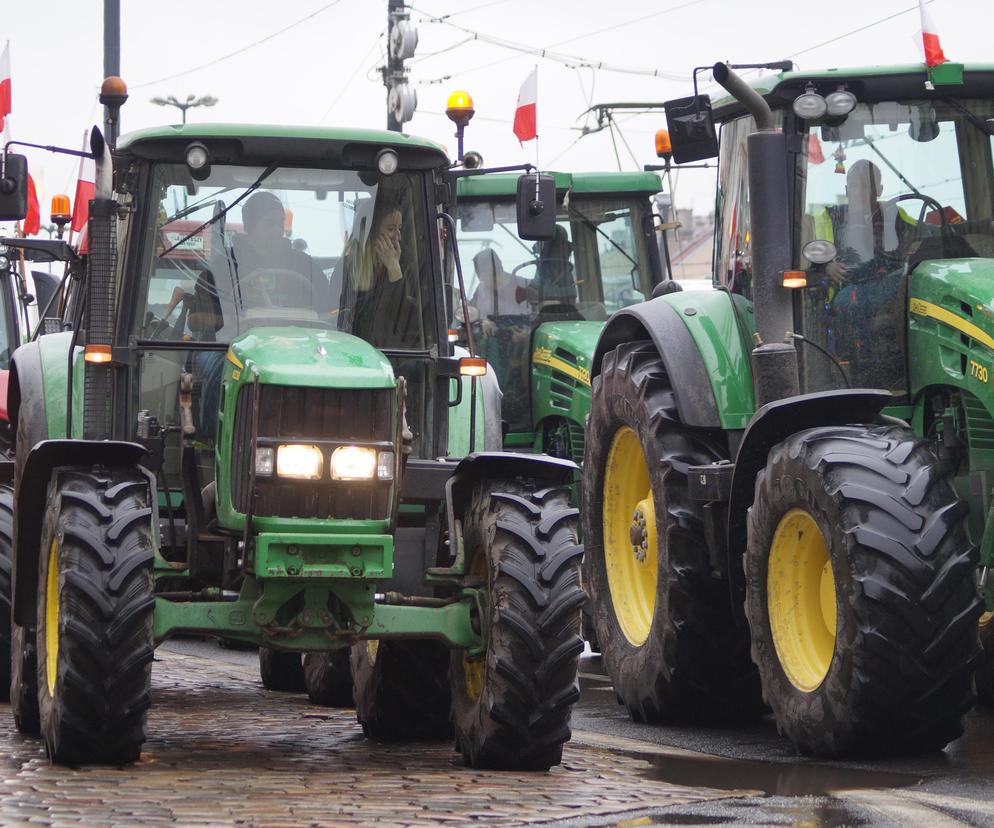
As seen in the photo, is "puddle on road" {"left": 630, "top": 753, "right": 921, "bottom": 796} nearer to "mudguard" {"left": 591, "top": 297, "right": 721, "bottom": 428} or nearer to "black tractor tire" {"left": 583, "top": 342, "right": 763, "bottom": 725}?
"black tractor tire" {"left": 583, "top": 342, "right": 763, "bottom": 725}

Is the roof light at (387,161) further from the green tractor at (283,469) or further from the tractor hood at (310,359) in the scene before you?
the tractor hood at (310,359)

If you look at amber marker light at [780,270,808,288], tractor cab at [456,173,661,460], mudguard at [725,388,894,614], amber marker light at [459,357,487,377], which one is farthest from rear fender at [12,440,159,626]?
tractor cab at [456,173,661,460]

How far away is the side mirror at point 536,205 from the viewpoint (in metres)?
9.12

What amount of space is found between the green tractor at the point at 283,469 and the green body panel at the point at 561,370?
422 centimetres

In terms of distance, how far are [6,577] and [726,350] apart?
3682mm

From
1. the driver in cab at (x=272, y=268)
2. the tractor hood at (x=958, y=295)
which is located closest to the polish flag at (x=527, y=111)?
the driver in cab at (x=272, y=268)

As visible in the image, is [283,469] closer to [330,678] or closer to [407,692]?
[407,692]

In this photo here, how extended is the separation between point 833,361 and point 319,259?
226cm

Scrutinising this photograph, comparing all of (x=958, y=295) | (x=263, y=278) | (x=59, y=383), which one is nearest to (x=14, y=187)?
(x=263, y=278)

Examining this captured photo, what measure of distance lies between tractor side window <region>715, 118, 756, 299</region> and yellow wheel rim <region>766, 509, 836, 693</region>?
1746 millimetres

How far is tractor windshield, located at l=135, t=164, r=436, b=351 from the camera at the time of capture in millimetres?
8109

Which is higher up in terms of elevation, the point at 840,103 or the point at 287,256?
the point at 840,103

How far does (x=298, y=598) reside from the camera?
7.13 meters

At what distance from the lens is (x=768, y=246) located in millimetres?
8234
